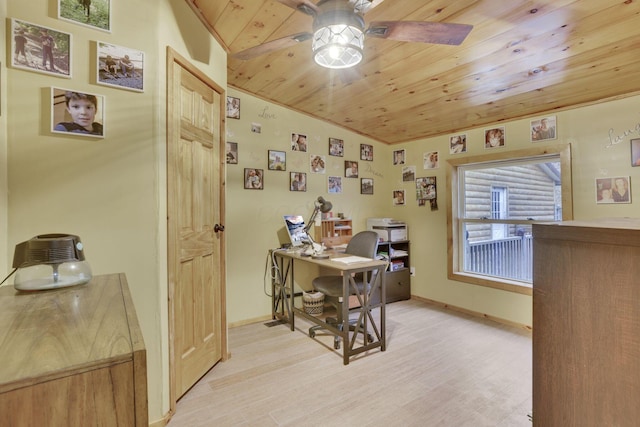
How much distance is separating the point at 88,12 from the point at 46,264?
1308mm

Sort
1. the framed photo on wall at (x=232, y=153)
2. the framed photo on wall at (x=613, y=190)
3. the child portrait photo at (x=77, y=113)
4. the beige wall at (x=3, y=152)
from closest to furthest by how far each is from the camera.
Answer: the beige wall at (x=3, y=152)
the child portrait photo at (x=77, y=113)
the framed photo on wall at (x=613, y=190)
the framed photo on wall at (x=232, y=153)

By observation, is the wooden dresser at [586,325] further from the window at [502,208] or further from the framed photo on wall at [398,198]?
the framed photo on wall at [398,198]

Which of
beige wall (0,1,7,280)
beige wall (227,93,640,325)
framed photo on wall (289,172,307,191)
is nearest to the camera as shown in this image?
beige wall (0,1,7,280)

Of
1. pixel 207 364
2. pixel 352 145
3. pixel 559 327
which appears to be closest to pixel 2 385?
pixel 559 327

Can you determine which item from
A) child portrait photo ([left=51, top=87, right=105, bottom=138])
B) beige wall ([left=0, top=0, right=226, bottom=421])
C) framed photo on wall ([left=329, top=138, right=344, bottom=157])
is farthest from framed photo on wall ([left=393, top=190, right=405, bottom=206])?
child portrait photo ([left=51, top=87, right=105, bottom=138])

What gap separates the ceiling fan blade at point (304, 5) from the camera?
1429 mm

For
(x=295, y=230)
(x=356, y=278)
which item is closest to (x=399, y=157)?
(x=295, y=230)

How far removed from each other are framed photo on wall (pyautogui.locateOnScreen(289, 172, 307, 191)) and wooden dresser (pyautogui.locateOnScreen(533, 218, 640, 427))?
9.79 feet

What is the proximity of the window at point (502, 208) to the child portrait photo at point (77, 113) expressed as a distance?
11.3 feet

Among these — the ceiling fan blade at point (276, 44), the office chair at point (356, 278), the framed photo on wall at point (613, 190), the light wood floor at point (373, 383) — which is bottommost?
the light wood floor at point (373, 383)

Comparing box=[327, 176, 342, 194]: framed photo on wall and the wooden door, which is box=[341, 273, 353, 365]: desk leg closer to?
the wooden door

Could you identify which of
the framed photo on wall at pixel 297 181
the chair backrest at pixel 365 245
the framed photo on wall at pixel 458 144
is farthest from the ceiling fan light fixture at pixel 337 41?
the framed photo on wall at pixel 458 144

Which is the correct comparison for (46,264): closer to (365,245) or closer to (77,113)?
(77,113)

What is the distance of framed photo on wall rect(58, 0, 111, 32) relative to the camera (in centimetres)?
153
